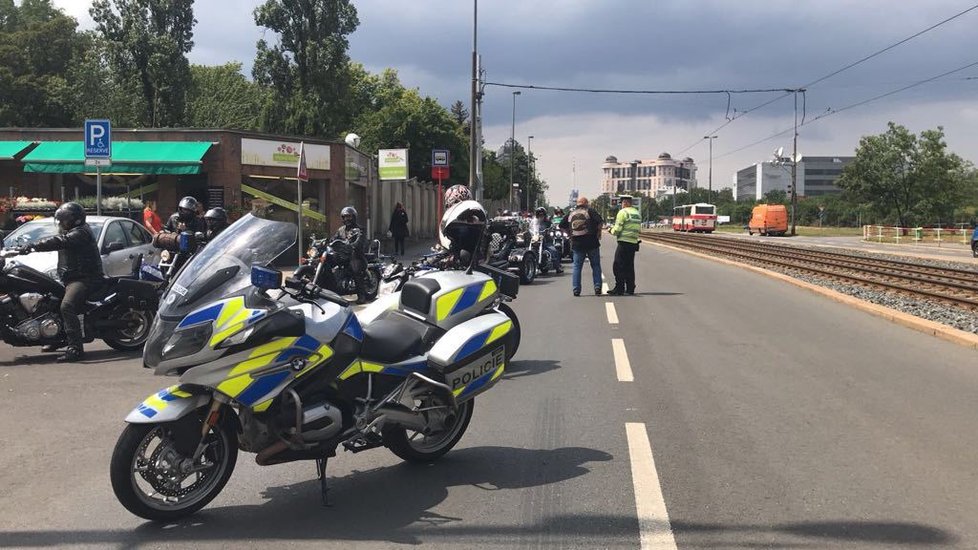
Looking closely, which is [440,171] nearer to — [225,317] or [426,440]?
[426,440]

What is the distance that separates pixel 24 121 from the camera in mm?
52344

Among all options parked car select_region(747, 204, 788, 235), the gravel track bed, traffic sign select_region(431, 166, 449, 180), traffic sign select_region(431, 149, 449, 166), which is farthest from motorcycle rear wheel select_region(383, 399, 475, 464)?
parked car select_region(747, 204, 788, 235)

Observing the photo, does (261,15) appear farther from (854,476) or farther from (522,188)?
(522,188)

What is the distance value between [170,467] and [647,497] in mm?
2456

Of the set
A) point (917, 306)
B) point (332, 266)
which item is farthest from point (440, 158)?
point (917, 306)

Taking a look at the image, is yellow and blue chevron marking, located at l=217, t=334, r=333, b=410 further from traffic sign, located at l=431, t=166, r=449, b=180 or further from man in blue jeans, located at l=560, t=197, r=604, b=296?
traffic sign, located at l=431, t=166, r=449, b=180

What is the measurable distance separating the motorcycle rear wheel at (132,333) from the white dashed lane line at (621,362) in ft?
17.6

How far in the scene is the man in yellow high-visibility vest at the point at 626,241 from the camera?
47.0 ft

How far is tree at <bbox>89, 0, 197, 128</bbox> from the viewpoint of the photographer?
43281mm

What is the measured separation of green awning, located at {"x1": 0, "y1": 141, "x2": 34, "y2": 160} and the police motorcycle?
24037mm

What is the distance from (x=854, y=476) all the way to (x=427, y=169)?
5305 centimetres

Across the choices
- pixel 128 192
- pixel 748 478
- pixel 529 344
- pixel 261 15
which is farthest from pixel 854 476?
pixel 261 15

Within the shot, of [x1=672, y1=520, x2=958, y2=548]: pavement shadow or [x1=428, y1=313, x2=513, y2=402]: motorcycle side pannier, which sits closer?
[x1=672, y1=520, x2=958, y2=548]: pavement shadow

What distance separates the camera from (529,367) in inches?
313
